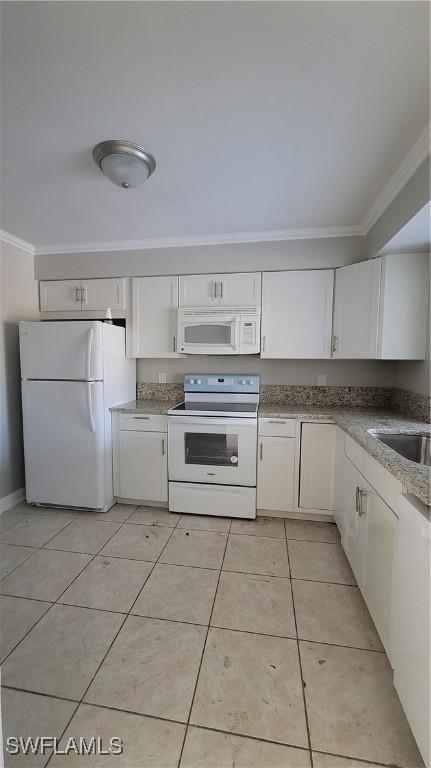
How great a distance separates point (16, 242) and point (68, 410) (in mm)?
1601

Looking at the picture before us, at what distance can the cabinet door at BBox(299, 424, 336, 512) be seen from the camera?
2.38 metres

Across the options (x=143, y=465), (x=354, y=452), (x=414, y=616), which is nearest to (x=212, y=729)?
(x=414, y=616)

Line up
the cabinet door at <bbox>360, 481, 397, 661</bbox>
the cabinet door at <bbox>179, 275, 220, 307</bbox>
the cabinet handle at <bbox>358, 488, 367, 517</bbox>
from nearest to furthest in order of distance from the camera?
the cabinet door at <bbox>360, 481, 397, 661</bbox>
the cabinet handle at <bbox>358, 488, 367, 517</bbox>
the cabinet door at <bbox>179, 275, 220, 307</bbox>

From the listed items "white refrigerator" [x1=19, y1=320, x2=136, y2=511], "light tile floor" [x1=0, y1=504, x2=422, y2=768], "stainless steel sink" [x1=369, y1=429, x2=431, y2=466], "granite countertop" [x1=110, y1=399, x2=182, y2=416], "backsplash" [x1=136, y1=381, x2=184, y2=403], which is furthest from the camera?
"backsplash" [x1=136, y1=381, x2=184, y2=403]

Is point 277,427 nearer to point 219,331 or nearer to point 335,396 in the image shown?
point 335,396

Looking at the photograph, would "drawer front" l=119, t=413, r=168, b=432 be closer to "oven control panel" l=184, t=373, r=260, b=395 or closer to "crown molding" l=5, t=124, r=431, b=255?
"oven control panel" l=184, t=373, r=260, b=395

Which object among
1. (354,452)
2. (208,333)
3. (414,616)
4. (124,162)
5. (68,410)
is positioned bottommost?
(414,616)

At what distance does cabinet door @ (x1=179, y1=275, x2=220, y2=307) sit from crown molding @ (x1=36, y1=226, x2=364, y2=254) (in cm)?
30

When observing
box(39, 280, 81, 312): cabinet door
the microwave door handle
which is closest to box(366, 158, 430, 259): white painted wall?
the microwave door handle

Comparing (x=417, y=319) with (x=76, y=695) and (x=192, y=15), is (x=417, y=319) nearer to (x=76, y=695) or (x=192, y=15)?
(x=192, y=15)

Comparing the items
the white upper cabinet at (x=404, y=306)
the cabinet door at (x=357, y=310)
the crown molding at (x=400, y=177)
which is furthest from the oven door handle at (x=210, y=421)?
the crown molding at (x=400, y=177)

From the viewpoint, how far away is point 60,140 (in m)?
1.51

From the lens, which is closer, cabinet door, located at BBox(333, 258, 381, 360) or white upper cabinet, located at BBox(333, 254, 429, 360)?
white upper cabinet, located at BBox(333, 254, 429, 360)

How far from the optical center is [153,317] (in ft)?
9.41
